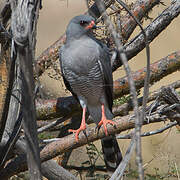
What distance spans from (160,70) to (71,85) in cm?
89

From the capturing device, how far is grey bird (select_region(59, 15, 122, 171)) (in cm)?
340

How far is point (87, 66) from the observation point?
343cm

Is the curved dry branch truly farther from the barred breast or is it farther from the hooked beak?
the hooked beak

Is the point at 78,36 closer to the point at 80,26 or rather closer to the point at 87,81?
the point at 80,26

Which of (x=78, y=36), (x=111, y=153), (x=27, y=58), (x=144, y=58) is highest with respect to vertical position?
(x=144, y=58)

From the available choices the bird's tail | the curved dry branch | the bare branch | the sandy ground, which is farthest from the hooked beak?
the sandy ground

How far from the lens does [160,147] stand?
6512mm

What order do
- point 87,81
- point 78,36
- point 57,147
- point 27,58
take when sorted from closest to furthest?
point 27,58 < point 57,147 < point 78,36 < point 87,81

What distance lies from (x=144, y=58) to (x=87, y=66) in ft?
14.7

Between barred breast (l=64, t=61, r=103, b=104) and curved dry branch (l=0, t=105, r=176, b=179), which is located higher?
barred breast (l=64, t=61, r=103, b=104)

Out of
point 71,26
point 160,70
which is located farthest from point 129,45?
point 71,26

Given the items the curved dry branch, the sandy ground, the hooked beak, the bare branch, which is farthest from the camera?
the sandy ground

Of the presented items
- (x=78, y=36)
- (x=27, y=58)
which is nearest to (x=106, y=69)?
(x=78, y=36)

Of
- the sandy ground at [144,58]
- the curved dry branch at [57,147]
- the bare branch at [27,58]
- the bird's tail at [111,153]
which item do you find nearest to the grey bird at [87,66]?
the bird's tail at [111,153]
